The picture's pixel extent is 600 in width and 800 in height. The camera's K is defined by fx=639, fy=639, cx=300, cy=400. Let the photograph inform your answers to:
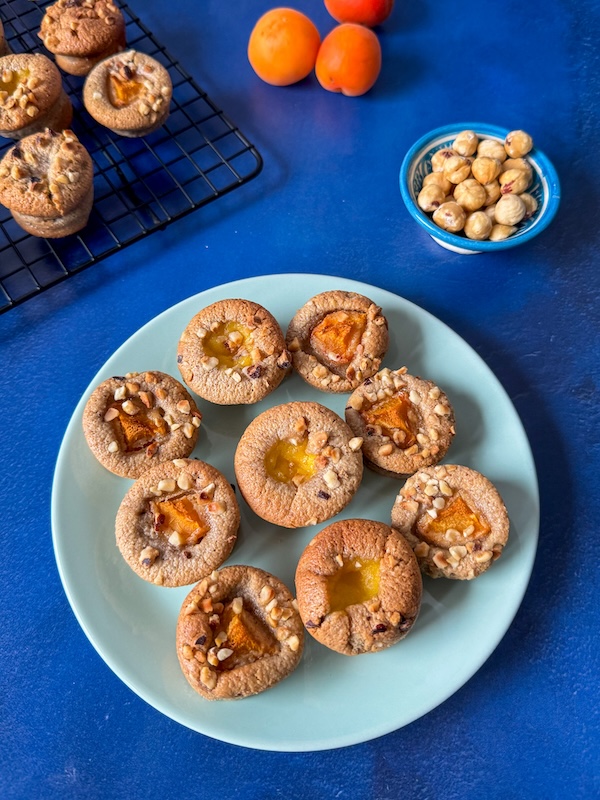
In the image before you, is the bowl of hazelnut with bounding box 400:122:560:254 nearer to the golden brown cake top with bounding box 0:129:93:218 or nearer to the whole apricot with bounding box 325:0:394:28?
the whole apricot with bounding box 325:0:394:28

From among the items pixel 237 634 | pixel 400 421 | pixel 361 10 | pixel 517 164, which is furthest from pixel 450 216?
pixel 237 634

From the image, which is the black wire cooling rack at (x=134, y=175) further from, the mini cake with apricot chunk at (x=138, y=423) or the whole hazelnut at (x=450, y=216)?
the whole hazelnut at (x=450, y=216)

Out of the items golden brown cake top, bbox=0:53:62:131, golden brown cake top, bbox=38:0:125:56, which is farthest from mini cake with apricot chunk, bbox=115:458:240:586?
golden brown cake top, bbox=38:0:125:56

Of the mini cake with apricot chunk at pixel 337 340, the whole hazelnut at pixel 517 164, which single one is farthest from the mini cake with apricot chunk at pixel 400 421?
the whole hazelnut at pixel 517 164

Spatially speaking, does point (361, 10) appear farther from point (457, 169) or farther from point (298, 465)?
point (298, 465)

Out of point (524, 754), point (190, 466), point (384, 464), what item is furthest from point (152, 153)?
point (524, 754)
